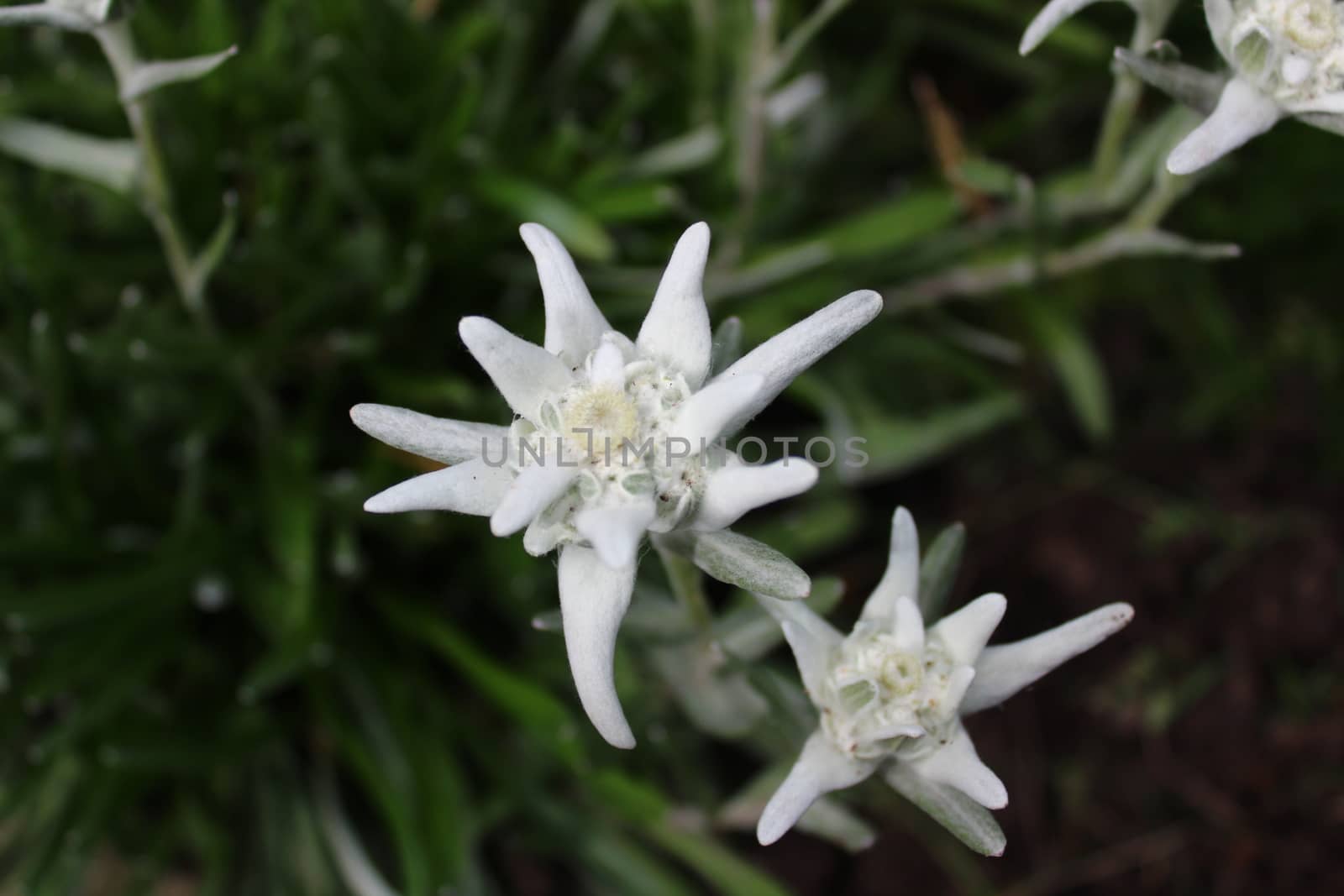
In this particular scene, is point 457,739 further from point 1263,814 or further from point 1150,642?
point 1263,814

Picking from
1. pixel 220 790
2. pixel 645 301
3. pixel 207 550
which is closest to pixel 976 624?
pixel 645 301

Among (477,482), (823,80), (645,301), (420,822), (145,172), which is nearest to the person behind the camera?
(477,482)

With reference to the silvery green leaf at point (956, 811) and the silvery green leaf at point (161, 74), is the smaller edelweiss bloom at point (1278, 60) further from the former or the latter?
the silvery green leaf at point (161, 74)

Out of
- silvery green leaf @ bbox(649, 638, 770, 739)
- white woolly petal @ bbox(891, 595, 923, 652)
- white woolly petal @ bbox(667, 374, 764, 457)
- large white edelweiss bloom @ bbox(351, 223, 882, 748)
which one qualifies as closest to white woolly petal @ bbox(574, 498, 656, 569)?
large white edelweiss bloom @ bbox(351, 223, 882, 748)

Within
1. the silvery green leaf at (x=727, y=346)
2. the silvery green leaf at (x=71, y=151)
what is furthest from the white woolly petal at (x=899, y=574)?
the silvery green leaf at (x=71, y=151)

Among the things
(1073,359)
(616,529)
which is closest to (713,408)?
(616,529)

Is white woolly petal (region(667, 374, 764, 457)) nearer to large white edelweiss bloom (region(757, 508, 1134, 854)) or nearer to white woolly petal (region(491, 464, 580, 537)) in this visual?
white woolly petal (region(491, 464, 580, 537))
